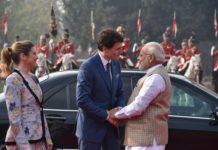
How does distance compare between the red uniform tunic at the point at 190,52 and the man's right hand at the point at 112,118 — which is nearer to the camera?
the man's right hand at the point at 112,118

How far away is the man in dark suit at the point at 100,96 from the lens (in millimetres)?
5629

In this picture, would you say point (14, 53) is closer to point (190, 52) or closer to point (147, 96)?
point (147, 96)

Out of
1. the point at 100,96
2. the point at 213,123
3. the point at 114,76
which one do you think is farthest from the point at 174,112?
the point at 100,96

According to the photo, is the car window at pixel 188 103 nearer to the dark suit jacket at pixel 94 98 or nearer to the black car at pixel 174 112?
the black car at pixel 174 112

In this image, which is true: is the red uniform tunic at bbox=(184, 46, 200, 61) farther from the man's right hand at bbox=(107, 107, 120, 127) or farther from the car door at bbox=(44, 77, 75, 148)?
the man's right hand at bbox=(107, 107, 120, 127)

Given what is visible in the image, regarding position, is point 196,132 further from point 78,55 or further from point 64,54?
point 78,55

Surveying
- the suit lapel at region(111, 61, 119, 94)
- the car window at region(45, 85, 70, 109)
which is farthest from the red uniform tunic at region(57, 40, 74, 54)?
the suit lapel at region(111, 61, 119, 94)

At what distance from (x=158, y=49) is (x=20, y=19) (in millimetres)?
65354

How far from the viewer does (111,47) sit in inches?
223

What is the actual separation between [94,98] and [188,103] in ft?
7.45

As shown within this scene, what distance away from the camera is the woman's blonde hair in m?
5.43

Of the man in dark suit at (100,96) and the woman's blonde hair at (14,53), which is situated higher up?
the woman's blonde hair at (14,53)

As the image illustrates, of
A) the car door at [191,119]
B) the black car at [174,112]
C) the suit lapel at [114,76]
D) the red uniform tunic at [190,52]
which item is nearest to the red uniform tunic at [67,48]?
the red uniform tunic at [190,52]

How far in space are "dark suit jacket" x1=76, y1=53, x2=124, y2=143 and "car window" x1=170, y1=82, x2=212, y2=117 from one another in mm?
2073
